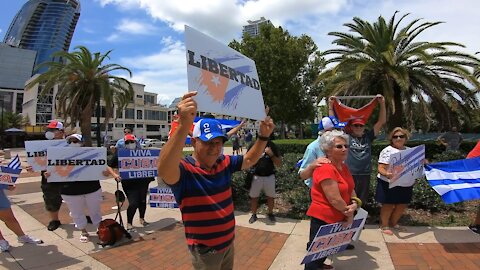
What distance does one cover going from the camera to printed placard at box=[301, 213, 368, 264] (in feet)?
9.61

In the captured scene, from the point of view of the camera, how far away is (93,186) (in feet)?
17.8

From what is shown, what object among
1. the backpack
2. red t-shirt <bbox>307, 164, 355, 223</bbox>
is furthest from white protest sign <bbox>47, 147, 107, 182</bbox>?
red t-shirt <bbox>307, 164, 355, 223</bbox>

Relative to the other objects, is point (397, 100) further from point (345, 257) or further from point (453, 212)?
point (345, 257)

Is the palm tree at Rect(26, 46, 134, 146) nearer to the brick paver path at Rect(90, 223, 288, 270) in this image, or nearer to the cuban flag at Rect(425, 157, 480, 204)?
the brick paver path at Rect(90, 223, 288, 270)

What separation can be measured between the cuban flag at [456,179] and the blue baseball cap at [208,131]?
4.12 meters

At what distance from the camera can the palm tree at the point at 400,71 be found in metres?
13.5

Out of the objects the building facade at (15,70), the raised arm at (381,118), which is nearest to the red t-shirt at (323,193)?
the raised arm at (381,118)

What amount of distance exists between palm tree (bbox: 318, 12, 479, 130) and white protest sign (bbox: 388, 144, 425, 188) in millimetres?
8713

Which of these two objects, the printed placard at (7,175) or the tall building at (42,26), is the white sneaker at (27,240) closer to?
the printed placard at (7,175)

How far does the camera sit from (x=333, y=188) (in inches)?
122

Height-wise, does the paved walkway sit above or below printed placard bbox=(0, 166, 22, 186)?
below

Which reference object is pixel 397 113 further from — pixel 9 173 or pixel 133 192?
pixel 9 173

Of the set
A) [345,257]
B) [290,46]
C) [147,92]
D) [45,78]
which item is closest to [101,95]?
[45,78]

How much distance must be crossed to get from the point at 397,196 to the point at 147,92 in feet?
334
